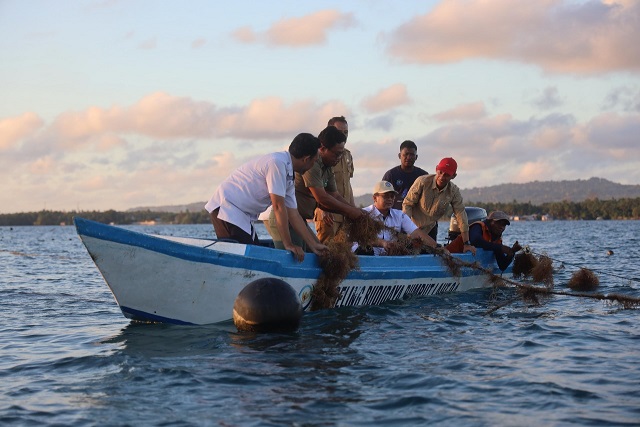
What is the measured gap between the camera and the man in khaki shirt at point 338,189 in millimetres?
11719

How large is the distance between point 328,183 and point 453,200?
367cm

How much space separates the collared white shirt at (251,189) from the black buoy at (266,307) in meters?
1.14

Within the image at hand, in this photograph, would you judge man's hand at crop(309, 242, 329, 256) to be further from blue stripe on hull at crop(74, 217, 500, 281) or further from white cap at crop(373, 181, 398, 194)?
white cap at crop(373, 181, 398, 194)

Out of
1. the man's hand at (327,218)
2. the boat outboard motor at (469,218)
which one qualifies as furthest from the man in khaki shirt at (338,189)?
the boat outboard motor at (469,218)

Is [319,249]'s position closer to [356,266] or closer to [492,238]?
[356,266]

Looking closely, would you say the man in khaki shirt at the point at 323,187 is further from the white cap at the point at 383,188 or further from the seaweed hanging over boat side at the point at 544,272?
the seaweed hanging over boat side at the point at 544,272

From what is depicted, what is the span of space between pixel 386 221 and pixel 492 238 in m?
3.29

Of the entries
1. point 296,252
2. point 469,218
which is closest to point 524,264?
point 469,218

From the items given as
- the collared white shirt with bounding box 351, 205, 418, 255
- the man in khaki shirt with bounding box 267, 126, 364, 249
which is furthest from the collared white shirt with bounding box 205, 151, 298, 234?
the collared white shirt with bounding box 351, 205, 418, 255

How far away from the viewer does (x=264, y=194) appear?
32.1 ft

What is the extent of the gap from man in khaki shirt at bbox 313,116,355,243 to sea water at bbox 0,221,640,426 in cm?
136

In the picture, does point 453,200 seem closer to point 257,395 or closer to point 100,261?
point 100,261

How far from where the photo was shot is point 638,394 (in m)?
6.76

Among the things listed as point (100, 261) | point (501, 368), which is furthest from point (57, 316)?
point (501, 368)
